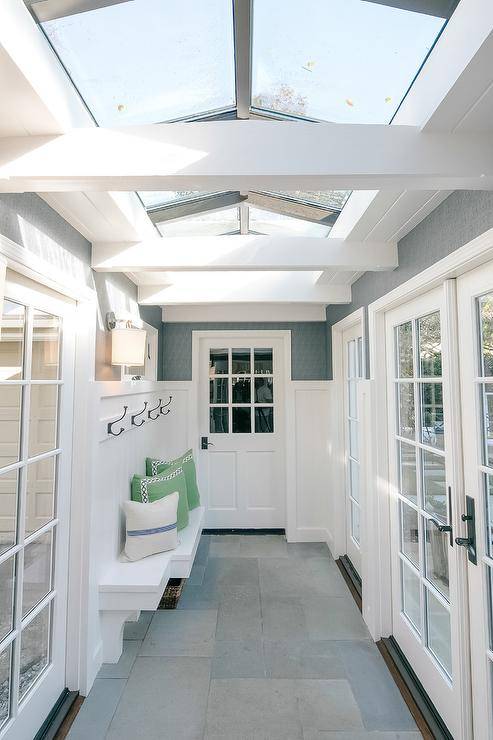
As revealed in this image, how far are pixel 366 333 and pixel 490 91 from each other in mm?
1646

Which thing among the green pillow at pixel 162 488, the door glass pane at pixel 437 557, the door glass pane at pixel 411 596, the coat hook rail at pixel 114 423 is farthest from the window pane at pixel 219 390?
the door glass pane at pixel 437 557

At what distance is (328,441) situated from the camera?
3.56 m

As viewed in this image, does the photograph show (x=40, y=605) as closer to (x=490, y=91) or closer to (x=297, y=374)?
(x=490, y=91)

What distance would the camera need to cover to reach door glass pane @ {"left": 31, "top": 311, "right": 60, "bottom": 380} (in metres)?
1.59

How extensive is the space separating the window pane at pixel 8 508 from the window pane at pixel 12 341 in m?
0.38

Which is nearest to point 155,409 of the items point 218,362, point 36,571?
point 218,362

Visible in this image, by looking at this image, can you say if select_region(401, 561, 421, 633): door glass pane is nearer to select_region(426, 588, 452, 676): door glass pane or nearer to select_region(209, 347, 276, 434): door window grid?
select_region(426, 588, 452, 676): door glass pane

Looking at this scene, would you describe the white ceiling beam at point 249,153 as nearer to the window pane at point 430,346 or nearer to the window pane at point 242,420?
the window pane at point 430,346

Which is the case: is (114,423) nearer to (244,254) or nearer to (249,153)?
(244,254)

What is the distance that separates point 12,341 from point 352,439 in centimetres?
248

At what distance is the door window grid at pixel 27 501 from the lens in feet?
4.59

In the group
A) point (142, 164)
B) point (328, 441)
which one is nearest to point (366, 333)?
point (328, 441)

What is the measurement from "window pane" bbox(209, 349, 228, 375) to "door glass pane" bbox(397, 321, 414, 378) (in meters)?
2.00

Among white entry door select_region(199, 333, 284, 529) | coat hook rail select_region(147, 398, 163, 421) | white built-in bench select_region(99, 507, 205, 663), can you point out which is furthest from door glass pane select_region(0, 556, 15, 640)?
white entry door select_region(199, 333, 284, 529)
